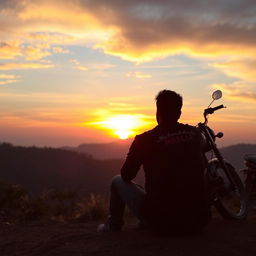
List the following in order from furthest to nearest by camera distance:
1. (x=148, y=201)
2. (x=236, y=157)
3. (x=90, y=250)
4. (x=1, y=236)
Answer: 1. (x=236, y=157)
2. (x=1, y=236)
3. (x=148, y=201)
4. (x=90, y=250)

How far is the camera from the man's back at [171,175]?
5289mm

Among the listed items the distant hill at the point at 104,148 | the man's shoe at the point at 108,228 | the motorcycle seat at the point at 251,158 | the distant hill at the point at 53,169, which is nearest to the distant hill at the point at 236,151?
the distant hill at the point at 53,169

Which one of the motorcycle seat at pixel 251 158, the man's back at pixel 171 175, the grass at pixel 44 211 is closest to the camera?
the man's back at pixel 171 175

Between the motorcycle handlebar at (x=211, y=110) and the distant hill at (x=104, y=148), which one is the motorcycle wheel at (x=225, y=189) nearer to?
the motorcycle handlebar at (x=211, y=110)

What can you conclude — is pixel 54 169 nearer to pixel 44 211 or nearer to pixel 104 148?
pixel 44 211

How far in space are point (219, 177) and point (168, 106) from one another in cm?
219

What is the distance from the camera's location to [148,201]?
543 centimetres

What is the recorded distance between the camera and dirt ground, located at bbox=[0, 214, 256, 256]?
4.97 metres

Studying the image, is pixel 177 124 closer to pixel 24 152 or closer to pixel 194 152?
pixel 194 152

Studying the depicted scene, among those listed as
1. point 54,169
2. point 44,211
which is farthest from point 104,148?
point 44,211

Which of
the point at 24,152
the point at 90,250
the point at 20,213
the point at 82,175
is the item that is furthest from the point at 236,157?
the point at 90,250

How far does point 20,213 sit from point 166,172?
5590 millimetres

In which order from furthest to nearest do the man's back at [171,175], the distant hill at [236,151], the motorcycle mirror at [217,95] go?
the distant hill at [236,151] < the motorcycle mirror at [217,95] < the man's back at [171,175]

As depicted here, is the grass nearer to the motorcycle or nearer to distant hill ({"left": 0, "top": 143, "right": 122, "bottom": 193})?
the motorcycle
